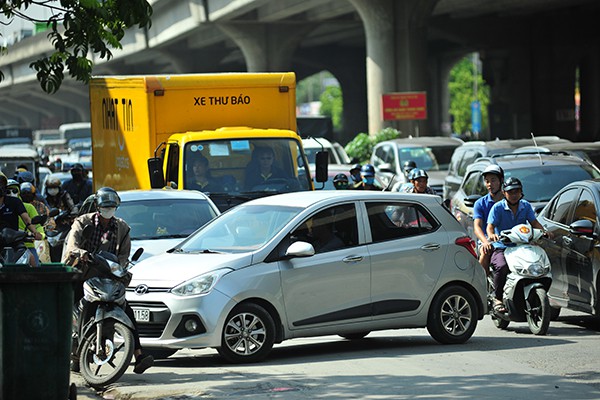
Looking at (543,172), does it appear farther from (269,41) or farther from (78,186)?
(269,41)

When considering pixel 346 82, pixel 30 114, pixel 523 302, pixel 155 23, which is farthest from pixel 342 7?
pixel 30 114

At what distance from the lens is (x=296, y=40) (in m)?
57.6

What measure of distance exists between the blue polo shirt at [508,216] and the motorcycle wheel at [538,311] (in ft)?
3.05

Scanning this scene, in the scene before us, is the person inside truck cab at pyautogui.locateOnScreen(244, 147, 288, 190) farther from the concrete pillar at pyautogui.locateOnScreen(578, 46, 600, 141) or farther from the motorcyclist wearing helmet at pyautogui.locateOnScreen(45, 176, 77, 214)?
the concrete pillar at pyautogui.locateOnScreen(578, 46, 600, 141)

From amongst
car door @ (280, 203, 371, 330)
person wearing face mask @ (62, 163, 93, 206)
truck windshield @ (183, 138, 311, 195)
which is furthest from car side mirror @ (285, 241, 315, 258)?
person wearing face mask @ (62, 163, 93, 206)

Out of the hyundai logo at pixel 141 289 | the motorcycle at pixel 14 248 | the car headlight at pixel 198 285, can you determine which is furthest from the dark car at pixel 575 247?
the motorcycle at pixel 14 248

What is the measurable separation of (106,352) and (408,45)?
34.6 m

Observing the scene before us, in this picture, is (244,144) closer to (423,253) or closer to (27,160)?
(423,253)

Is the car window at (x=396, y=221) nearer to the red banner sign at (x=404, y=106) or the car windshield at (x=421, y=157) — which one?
the car windshield at (x=421, y=157)

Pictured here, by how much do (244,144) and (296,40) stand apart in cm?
3982

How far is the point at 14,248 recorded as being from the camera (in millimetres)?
12914

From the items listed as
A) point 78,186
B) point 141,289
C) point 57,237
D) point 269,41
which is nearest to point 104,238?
point 141,289

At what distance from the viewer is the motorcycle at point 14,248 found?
12219 millimetres

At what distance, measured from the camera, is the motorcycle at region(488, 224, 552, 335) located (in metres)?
12.9
